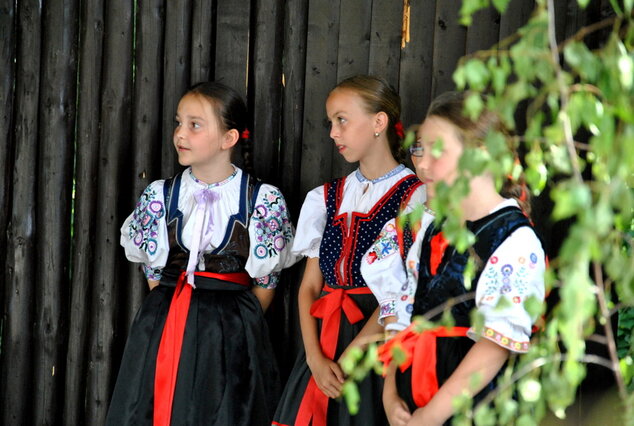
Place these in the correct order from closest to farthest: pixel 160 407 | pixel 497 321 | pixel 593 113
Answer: pixel 593 113, pixel 497 321, pixel 160 407

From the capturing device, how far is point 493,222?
2.63 m

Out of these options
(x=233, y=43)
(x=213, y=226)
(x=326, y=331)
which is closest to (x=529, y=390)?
(x=326, y=331)

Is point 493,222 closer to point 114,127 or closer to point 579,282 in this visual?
point 579,282

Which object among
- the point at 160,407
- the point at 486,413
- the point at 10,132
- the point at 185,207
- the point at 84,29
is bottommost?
the point at 160,407

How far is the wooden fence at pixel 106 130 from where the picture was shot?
3.92 metres

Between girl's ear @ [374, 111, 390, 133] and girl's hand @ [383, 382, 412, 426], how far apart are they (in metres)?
1.02

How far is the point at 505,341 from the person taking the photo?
2.49 metres

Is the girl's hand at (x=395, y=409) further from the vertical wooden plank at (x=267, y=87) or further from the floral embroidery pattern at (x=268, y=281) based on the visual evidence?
the vertical wooden plank at (x=267, y=87)

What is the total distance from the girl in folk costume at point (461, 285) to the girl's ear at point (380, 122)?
0.54 m

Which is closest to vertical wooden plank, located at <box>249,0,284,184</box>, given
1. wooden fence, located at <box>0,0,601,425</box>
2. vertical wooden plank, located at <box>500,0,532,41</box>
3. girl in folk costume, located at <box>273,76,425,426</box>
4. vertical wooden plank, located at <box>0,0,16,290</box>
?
wooden fence, located at <box>0,0,601,425</box>

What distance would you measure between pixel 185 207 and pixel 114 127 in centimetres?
65

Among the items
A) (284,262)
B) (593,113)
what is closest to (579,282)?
(593,113)

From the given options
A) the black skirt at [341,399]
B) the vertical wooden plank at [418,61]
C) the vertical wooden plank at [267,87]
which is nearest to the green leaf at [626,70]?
the black skirt at [341,399]

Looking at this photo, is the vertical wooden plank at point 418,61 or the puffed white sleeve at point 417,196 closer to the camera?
the puffed white sleeve at point 417,196
